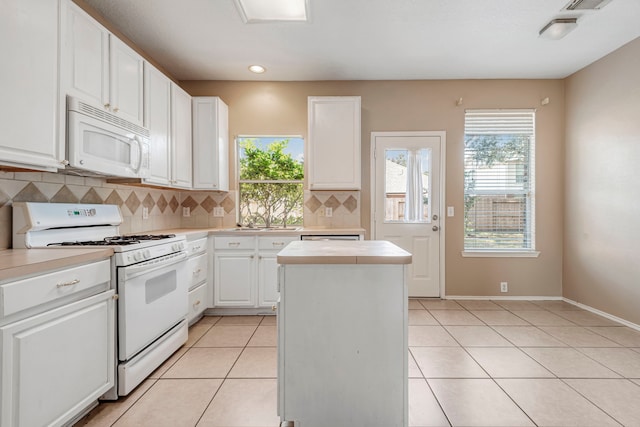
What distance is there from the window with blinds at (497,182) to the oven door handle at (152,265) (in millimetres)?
3201

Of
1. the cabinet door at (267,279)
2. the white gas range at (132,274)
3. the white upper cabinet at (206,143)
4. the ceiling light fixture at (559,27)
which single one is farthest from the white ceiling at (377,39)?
the cabinet door at (267,279)

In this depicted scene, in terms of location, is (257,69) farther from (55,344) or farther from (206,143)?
(55,344)

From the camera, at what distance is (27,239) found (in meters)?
1.84

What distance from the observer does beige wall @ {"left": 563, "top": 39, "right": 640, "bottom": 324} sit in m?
2.95

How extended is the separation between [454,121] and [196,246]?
3258 mm

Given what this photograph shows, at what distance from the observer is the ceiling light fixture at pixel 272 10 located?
7.86ft

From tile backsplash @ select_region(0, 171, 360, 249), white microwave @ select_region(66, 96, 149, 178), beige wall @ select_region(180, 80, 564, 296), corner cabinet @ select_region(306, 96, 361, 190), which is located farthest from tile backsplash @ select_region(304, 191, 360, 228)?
white microwave @ select_region(66, 96, 149, 178)

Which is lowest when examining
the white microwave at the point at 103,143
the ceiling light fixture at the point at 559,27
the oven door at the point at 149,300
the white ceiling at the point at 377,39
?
the oven door at the point at 149,300

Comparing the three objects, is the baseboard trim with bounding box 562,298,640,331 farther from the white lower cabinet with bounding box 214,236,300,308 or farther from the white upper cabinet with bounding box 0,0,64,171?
the white upper cabinet with bounding box 0,0,64,171

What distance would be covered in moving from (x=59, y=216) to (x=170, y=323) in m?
1.02

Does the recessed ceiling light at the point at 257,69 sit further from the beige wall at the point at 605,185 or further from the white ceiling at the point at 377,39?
the beige wall at the point at 605,185

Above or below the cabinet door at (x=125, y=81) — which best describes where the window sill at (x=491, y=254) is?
below

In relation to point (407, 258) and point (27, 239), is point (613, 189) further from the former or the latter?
point (27, 239)

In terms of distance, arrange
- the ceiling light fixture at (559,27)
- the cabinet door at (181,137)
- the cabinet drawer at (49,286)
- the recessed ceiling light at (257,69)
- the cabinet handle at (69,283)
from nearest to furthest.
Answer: the cabinet drawer at (49,286)
the cabinet handle at (69,283)
the ceiling light fixture at (559,27)
the cabinet door at (181,137)
the recessed ceiling light at (257,69)
